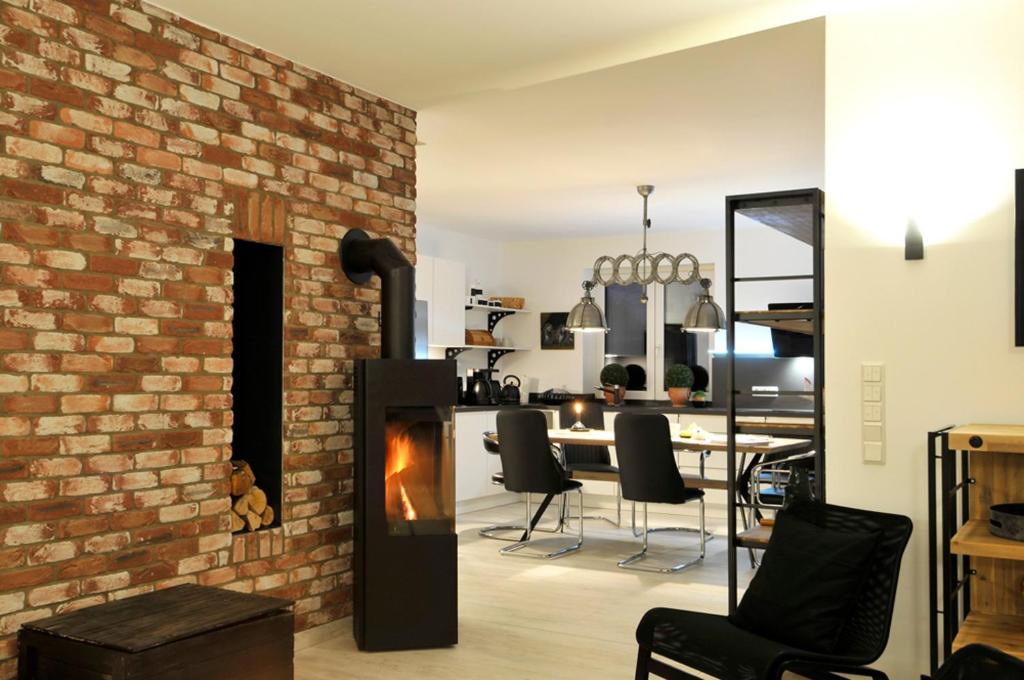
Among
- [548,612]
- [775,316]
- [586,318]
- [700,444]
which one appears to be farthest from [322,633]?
[586,318]

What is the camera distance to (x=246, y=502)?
4.16 meters

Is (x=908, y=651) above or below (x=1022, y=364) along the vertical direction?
below

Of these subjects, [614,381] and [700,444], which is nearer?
[700,444]

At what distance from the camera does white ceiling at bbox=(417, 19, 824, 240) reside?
4383 mm

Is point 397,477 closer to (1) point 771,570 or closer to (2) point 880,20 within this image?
(1) point 771,570

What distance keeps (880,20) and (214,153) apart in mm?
2621

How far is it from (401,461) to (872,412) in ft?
6.51

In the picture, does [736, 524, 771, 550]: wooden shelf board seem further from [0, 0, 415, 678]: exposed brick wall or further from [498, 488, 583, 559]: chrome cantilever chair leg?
[498, 488, 583, 559]: chrome cantilever chair leg

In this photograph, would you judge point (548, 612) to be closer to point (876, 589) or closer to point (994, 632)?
point (876, 589)

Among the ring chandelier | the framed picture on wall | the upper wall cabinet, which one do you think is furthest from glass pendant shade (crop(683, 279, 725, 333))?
the framed picture on wall

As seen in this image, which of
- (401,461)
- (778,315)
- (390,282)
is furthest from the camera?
(390,282)

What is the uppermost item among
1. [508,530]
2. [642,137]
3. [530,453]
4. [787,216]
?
[642,137]

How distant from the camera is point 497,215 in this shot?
8.38m

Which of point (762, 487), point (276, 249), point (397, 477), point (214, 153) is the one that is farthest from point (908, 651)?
point (762, 487)
